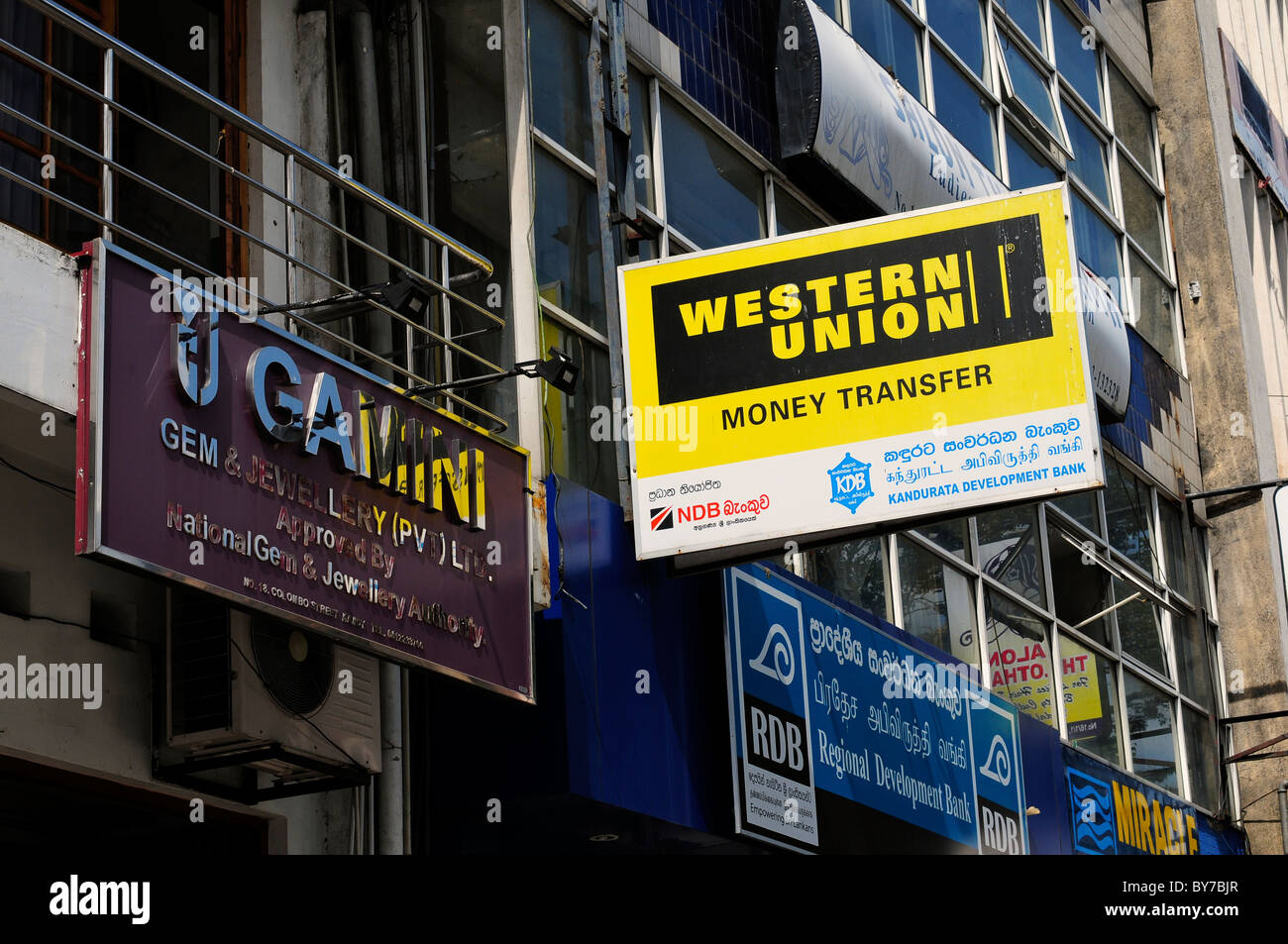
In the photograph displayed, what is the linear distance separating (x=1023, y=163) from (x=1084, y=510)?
3574mm

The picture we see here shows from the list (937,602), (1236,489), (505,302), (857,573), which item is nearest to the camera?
(505,302)

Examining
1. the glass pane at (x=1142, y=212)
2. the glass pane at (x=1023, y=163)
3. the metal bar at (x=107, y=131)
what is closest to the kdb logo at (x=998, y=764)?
the glass pane at (x=1023, y=163)

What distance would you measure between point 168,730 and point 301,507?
1.31m

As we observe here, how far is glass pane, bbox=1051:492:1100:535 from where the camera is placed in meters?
18.6

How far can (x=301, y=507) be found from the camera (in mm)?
8398

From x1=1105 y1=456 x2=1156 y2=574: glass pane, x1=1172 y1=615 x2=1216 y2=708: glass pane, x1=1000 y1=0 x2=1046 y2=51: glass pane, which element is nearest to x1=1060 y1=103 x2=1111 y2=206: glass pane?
x1=1000 y1=0 x2=1046 y2=51: glass pane

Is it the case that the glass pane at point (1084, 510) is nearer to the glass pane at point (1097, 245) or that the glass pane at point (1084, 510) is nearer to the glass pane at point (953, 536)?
the glass pane at point (953, 536)

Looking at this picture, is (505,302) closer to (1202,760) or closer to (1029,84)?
(1029,84)

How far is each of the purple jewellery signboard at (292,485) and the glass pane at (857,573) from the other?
459cm

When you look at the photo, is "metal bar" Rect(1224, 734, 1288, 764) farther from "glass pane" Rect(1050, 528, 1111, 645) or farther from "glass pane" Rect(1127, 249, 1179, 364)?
"glass pane" Rect(1127, 249, 1179, 364)

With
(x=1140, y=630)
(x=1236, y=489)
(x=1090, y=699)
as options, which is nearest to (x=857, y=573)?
(x=1090, y=699)

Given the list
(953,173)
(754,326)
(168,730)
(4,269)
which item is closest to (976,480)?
(754,326)

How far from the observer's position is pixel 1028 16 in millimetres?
20578

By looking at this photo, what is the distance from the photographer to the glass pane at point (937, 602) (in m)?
15.2
